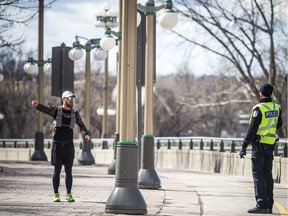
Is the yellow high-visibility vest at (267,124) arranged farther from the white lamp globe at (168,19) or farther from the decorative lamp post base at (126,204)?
the white lamp globe at (168,19)

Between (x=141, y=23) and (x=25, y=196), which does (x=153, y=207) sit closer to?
(x=25, y=196)

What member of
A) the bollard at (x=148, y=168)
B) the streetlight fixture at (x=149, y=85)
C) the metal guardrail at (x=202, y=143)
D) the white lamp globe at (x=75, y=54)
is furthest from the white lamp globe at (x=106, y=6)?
the bollard at (x=148, y=168)

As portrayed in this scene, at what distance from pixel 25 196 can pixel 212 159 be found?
59.9 feet

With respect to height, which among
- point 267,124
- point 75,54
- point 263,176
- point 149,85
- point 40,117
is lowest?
point 263,176

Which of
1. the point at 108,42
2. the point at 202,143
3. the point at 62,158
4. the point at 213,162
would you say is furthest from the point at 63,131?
the point at 202,143

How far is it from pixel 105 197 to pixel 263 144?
10.6ft

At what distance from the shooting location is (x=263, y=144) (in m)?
15.9

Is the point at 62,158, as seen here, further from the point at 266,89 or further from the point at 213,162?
the point at 213,162

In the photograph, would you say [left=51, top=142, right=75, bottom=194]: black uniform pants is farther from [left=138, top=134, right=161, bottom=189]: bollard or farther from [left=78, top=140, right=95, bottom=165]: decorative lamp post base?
[left=78, top=140, right=95, bottom=165]: decorative lamp post base

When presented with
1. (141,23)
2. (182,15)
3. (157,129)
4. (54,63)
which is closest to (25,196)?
(141,23)

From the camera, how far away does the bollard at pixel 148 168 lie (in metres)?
20.4

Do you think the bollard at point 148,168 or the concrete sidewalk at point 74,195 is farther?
the bollard at point 148,168

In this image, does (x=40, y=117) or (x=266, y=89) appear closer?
(x=266, y=89)

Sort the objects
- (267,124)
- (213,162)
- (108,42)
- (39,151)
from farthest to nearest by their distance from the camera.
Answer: (39,151), (213,162), (108,42), (267,124)
